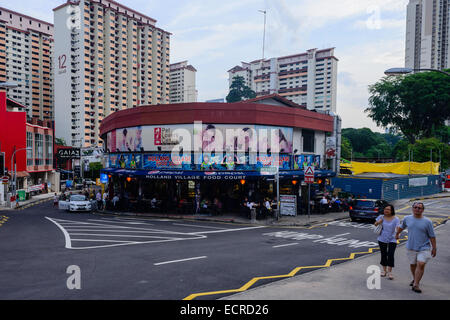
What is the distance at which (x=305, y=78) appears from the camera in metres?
163

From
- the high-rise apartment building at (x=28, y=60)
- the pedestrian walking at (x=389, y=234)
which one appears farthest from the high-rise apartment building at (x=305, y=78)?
the pedestrian walking at (x=389, y=234)

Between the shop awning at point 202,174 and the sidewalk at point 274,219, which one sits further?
the shop awning at point 202,174

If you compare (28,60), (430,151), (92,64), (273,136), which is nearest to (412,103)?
(430,151)

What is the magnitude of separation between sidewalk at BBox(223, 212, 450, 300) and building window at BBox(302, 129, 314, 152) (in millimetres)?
19705

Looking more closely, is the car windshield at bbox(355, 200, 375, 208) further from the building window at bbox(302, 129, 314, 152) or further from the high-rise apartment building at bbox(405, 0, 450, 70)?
the high-rise apartment building at bbox(405, 0, 450, 70)

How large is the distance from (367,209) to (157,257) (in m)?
15.0

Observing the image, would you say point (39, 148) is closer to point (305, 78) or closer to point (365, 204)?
point (365, 204)

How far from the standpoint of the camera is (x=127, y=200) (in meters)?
28.2

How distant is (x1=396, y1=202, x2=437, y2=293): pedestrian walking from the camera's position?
758 cm

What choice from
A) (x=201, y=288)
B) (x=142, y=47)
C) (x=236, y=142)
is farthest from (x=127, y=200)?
(x=142, y=47)

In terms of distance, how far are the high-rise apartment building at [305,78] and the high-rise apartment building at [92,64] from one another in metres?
66.7

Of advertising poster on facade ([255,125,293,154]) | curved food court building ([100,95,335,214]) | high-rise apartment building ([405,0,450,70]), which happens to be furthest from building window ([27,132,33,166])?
high-rise apartment building ([405,0,450,70])

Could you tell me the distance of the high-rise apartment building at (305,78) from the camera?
521ft

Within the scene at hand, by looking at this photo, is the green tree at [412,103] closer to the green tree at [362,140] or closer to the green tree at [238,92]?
the green tree at [362,140]
